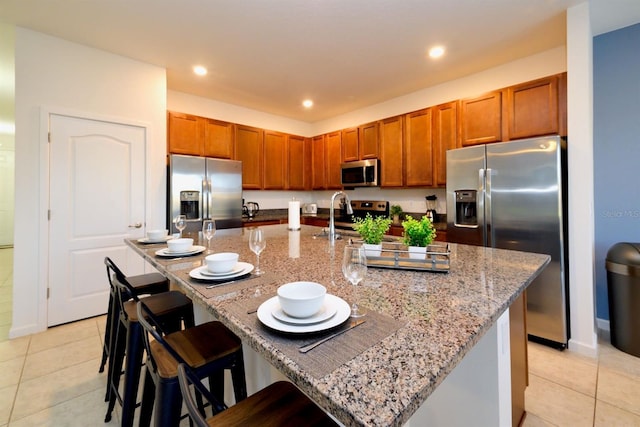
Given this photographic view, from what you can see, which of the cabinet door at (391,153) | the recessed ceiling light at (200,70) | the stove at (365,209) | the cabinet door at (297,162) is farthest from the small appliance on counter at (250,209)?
the cabinet door at (391,153)

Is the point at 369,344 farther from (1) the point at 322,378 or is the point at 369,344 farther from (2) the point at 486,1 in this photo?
(2) the point at 486,1

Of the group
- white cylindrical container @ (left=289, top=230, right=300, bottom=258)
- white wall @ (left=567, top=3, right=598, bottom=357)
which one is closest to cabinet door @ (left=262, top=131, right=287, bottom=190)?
white cylindrical container @ (left=289, top=230, right=300, bottom=258)

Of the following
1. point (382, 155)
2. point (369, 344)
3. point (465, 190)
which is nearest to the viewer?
point (369, 344)

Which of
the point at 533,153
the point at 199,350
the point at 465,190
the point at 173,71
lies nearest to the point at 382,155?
the point at 465,190

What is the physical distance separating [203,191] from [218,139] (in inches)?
37.4

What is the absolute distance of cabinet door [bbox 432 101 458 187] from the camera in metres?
3.32

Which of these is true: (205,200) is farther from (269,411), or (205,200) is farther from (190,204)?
(269,411)

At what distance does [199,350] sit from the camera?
1.13 meters

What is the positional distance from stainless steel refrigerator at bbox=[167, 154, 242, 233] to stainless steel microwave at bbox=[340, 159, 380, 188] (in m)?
1.64

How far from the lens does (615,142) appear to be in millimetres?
2598

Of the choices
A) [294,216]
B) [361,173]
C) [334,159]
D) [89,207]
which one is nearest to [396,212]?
[361,173]

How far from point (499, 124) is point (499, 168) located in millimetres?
666

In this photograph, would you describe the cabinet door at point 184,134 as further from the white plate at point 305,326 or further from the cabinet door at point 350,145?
the white plate at point 305,326

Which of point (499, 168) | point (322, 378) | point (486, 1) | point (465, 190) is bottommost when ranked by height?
point (322, 378)
